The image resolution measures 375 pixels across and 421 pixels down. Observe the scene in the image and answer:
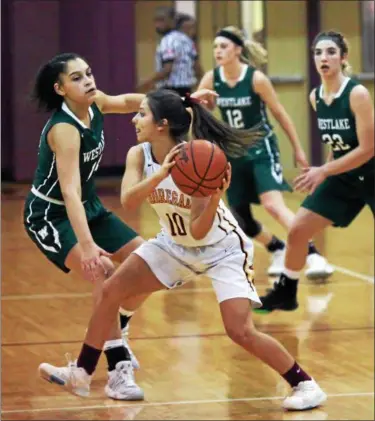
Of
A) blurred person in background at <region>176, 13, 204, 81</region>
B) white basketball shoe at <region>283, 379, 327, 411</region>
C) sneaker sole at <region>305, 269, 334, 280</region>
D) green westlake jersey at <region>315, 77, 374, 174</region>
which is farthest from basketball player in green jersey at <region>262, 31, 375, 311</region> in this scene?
blurred person in background at <region>176, 13, 204, 81</region>

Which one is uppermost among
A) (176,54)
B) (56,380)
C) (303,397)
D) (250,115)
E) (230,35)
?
(230,35)

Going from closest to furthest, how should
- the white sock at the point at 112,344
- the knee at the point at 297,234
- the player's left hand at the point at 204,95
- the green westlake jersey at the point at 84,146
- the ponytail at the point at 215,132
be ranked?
the green westlake jersey at the point at 84,146 < the ponytail at the point at 215,132 < the player's left hand at the point at 204,95 < the white sock at the point at 112,344 < the knee at the point at 297,234

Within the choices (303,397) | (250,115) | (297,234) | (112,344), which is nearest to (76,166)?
(112,344)

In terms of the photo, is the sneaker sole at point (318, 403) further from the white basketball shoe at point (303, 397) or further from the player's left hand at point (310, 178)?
the player's left hand at point (310, 178)

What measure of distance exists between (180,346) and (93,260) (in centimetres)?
235

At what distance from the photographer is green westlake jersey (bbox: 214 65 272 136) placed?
18.3ft

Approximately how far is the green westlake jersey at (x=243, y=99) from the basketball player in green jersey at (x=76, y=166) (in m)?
2.51

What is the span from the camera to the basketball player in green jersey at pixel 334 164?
132 inches

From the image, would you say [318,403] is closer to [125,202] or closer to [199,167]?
[125,202]

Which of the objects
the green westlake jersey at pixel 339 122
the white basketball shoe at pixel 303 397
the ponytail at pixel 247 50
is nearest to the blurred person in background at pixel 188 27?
the ponytail at pixel 247 50

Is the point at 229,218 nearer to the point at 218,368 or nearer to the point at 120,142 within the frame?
the point at 120,142

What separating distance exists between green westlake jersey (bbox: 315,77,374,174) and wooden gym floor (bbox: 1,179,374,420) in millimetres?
747

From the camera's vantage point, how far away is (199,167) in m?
2.38

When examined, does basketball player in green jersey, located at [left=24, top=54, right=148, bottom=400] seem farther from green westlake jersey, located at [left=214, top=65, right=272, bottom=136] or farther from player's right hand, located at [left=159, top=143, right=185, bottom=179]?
green westlake jersey, located at [left=214, top=65, right=272, bottom=136]
